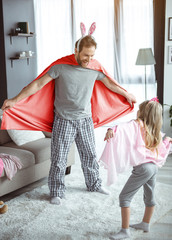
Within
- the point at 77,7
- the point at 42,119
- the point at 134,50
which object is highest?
the point at 77,7

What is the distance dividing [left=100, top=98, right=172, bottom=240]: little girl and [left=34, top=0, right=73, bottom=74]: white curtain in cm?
469

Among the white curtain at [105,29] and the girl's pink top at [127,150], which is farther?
the white curtain at [105,29]

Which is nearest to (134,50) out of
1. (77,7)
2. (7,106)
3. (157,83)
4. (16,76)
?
(157,83)

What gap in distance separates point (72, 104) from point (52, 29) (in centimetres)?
429

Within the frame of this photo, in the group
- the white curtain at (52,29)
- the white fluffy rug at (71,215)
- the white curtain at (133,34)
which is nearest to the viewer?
the white fluffy rug at (71,215)

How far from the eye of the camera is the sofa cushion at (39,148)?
3316 millimetres

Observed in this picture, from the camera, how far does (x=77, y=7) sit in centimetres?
639

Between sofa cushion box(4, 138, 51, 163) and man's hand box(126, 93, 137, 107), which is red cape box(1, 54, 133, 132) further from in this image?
sofa cushion box(4, 138, 51, 163)

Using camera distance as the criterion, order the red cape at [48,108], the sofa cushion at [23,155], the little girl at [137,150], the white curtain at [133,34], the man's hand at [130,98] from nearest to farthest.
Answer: the little girl at [137,150] < the red cape at [48,108] < the man's hand at [130,98] < the sofa cushion at [23,155] < the white curtain at [133,34]

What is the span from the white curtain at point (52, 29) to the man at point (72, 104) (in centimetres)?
400

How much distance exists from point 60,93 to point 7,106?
1.57 ft

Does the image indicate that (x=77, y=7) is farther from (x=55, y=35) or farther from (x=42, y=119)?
(x=42, y=119)

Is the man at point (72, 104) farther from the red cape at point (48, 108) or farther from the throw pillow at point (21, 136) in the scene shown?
the throw pillow at point (21, 136)

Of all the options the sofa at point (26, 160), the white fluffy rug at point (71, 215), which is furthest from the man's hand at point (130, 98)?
the sofa at point (26, 160)
